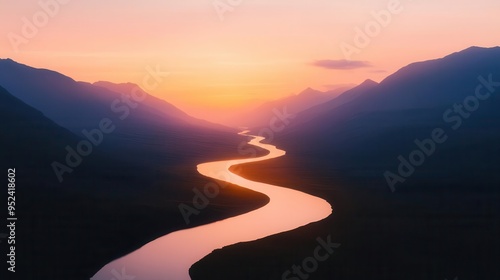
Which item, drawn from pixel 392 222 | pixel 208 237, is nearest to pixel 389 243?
pixel 392 222

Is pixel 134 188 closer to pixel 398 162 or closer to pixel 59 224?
pixel 59 224

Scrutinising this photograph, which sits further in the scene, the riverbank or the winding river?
the winding river

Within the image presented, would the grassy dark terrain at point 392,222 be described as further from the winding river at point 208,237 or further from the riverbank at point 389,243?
the winding river at point 208,237

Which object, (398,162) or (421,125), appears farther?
(421,125)

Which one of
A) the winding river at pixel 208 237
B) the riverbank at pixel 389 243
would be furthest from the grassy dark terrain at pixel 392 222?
the winding river at pixel 208 237

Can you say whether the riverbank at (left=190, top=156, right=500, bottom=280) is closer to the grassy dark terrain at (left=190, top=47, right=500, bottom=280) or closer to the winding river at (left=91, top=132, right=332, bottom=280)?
the grassy dark terrain at (left=190, top=47, right=500, bottom=280)

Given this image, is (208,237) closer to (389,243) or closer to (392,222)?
(389,243)

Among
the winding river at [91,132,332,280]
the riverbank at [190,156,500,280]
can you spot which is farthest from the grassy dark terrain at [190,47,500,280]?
the winding river at [91,132,332,280]

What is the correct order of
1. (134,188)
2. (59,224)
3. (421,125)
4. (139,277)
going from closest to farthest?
(139,277) < (59,224) < (134,188) < (421,125)

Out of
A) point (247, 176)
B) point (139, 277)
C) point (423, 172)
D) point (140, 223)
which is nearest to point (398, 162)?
point (423, 172)
